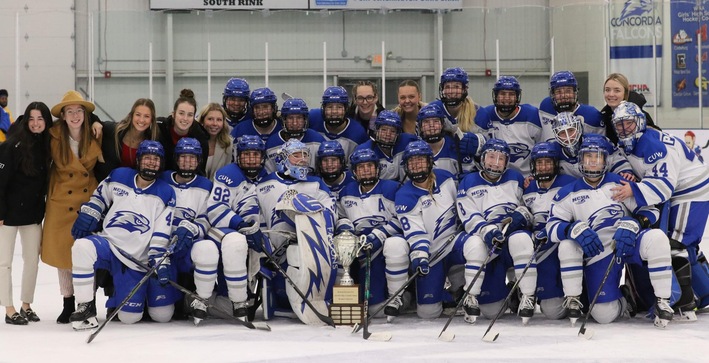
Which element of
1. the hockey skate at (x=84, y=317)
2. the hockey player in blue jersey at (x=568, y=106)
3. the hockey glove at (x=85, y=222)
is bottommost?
the hockey skate at (x=84, y=317)

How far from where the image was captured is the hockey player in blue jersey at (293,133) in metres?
5.01

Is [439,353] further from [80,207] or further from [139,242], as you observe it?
[80,207]

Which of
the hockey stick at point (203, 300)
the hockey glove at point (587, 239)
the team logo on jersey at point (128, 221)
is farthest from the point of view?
the team logo on jersey at point (128, 221)

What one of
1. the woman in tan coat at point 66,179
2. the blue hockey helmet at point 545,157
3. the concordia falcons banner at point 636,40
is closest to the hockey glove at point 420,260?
the blue hockey helmet at point 545,157

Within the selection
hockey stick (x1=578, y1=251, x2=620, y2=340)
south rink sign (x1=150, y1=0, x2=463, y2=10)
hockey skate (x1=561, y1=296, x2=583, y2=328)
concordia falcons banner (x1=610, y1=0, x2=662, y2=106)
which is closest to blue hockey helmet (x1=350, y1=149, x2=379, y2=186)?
hockey skate (x1=561, y1=296, x2=583, y2=328)

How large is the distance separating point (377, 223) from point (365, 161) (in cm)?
34

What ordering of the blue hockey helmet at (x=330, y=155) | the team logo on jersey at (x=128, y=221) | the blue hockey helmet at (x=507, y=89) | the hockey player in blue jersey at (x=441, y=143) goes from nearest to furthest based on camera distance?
the team logo on jersey at (x=128, y=221) < the blue hockey helmet at (x=330, y=155) < the hockey player in blue jersey at (x=441, y=143) < the blue hockey helmet at (x=507, y=89)

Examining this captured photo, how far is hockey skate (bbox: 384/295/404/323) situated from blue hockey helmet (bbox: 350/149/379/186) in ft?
2.02

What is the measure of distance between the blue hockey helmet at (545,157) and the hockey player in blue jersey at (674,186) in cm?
32

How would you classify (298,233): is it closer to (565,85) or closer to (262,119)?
(262,119)

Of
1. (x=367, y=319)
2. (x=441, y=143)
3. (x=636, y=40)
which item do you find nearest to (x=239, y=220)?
(x=367, y=319)

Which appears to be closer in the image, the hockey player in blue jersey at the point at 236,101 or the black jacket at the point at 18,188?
the black jacket at the point at 18,188

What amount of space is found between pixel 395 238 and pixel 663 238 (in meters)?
1.27

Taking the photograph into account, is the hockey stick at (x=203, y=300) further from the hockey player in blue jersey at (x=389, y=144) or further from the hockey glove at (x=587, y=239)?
the hockey glove at (x=587, y=239)
